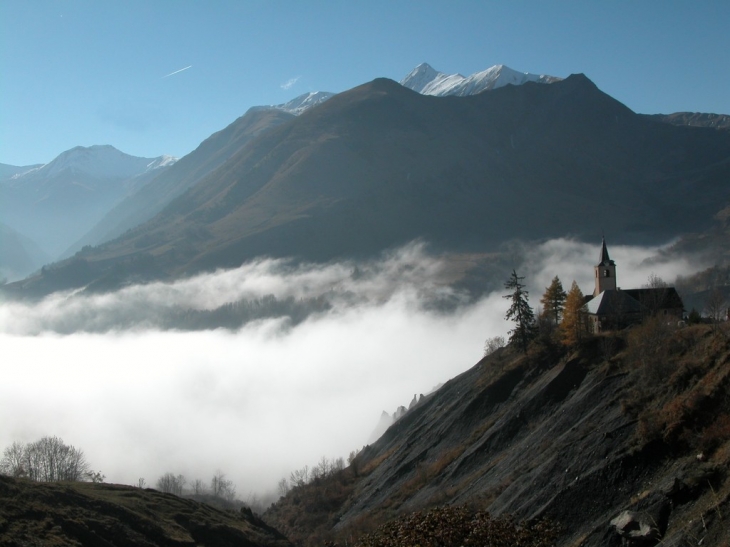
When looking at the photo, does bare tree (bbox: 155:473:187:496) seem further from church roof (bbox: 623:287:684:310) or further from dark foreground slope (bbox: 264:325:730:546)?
church roof (bbox: 623:287:684:310)

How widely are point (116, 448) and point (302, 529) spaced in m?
131

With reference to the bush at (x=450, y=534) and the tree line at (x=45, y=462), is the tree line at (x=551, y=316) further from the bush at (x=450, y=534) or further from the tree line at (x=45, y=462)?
the tree line at (x=45, y=462)

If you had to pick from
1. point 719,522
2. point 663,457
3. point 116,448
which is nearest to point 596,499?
point 663,457

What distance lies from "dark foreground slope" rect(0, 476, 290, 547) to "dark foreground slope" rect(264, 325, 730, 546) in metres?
10.9

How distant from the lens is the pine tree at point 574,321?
6312 centimetres

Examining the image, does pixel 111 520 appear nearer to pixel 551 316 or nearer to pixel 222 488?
pixel 551 316

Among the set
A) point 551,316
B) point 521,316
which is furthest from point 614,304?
point 521,316

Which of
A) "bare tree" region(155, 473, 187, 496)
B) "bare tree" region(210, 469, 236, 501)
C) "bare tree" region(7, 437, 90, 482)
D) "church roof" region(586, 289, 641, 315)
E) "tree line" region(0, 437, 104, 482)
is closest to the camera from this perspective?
"church roof" region(586, 289, 641, 315)

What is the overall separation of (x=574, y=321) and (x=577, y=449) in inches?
879

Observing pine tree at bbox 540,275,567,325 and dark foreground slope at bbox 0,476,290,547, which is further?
pine tree at bbox 540,275,567,325

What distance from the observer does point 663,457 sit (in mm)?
36469

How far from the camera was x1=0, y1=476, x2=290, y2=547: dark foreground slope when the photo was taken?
4988 centimetres

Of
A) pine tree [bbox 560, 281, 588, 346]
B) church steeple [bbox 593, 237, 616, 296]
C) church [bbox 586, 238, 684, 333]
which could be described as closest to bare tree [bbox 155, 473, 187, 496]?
church steeple [bbox 593, 237, 616, 296]

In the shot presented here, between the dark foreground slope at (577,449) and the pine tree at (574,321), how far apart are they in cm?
160
